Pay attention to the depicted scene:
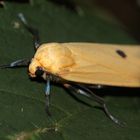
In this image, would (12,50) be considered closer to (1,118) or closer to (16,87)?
(16,87)

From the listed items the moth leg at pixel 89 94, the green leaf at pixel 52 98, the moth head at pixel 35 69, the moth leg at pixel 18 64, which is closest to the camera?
the green leaf at pixel 52 98

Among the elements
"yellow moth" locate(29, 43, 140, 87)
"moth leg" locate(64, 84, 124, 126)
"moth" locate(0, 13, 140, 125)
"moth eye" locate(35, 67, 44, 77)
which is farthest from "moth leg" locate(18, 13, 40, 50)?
"moth leg" locate(64, 84, 124, 126)

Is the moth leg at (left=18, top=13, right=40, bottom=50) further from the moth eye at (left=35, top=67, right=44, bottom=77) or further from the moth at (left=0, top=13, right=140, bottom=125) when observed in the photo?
the moth eye at (left=35, top=67, right=44, bottom=77)

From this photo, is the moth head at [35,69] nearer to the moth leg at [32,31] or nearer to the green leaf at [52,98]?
the green leaf at [52,98]

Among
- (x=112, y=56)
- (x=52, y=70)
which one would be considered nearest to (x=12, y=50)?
(x=52, y=70)

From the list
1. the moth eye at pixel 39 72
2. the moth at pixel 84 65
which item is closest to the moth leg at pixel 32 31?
the moth at pixel 84 65

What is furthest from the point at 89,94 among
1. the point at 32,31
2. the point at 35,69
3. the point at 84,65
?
the point at 32,31
